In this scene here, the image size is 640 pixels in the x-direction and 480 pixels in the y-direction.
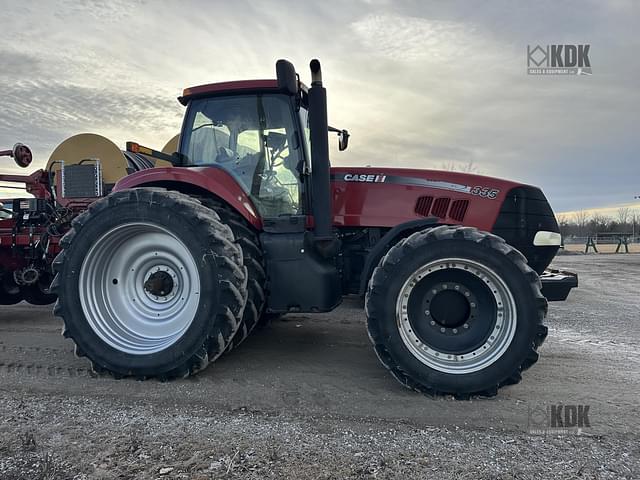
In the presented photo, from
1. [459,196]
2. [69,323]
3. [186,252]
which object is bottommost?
[69,323]

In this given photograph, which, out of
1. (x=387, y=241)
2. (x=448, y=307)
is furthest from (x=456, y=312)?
(x=387, y=241)

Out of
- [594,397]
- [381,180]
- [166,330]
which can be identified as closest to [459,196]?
[381,180]

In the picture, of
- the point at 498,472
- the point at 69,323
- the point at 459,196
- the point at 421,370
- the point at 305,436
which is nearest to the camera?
the point at 498,472

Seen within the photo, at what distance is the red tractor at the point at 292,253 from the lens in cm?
321

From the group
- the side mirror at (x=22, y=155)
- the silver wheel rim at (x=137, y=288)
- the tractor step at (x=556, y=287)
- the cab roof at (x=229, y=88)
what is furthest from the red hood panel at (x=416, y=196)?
the side mirror at (x=22, y=155)

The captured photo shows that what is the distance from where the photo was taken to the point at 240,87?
410 cm

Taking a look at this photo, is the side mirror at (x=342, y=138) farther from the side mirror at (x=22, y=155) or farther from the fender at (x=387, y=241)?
the side mirror at (x=22, y=155)

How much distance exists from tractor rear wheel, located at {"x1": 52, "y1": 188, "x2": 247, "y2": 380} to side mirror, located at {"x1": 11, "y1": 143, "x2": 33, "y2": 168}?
11.8 feet

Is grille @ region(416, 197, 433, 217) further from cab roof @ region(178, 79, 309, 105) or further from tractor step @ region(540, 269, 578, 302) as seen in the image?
cab roof @ region(178, 79, 309, 105)

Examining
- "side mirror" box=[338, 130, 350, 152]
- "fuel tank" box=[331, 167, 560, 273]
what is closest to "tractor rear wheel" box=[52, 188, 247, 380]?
"fuel tank" box=[331, 167, 560, 273]

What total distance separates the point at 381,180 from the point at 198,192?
5.37ft

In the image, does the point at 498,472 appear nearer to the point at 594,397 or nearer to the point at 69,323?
the point at 594,397

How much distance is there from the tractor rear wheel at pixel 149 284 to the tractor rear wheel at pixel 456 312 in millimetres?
1161

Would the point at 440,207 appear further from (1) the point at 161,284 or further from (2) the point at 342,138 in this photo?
(1) the point at 161,284
